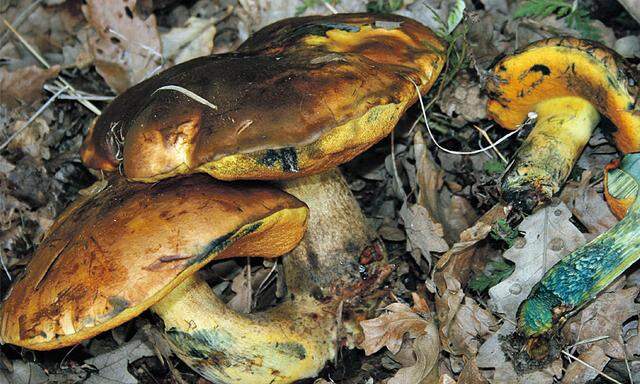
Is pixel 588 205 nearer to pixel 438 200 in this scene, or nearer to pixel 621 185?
pixel 621 185

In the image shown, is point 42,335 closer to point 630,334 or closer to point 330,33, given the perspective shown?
point 330,33

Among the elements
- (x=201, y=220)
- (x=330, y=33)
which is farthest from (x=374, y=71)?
(x=201, y=220)

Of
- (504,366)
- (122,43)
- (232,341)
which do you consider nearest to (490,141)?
(504,366)

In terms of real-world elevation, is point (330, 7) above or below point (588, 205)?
above

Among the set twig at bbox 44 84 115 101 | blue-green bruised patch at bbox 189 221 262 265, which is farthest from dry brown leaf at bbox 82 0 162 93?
blue-green bruised patch at bbox 189 221 262 265

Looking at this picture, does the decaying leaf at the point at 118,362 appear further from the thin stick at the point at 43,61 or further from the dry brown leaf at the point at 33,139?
the thin stick at the point at 43,61

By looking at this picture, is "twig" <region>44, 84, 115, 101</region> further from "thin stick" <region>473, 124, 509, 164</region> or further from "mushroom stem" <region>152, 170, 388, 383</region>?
"thin stick" <region>473, 124, 509, 164</region>

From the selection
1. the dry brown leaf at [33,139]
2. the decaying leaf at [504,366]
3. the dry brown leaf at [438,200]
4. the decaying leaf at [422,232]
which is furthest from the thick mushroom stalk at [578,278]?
the dry brown leaf at [33,139]
